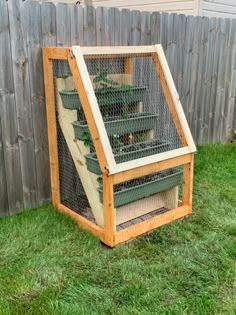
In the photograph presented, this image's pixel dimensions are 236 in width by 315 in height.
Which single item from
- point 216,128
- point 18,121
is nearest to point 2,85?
point 18,121

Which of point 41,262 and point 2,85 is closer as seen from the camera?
point 41,262

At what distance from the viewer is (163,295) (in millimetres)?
2271

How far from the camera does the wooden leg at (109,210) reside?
2623 millimetres

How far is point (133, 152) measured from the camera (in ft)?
9.25

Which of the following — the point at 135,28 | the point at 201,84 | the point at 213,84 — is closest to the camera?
the point at 135,28

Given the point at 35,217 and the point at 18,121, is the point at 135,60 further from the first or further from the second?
the point at 35,217

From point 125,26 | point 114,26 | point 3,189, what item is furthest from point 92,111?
point 125,26

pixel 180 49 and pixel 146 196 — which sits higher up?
pixel 180 49

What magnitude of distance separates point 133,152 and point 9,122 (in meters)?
1.03

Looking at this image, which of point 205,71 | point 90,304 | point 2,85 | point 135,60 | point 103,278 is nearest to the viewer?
point 90,304

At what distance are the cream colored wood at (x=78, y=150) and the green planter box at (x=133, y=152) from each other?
0.09 m

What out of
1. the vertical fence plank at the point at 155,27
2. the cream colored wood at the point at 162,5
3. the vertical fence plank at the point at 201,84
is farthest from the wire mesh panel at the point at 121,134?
the cream colored wood at the point at 162,5

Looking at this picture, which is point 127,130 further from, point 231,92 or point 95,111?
point 231,92

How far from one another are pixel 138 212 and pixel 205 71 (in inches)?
98.0
